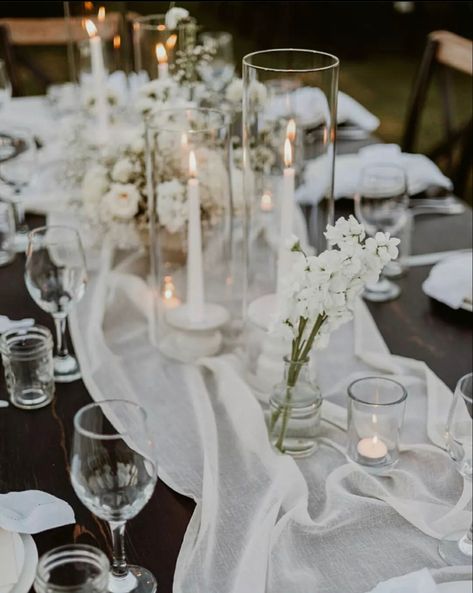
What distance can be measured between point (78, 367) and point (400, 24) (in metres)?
5.50

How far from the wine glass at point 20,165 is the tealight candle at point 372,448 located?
88 cm

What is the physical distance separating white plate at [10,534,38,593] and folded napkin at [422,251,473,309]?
0.80 m

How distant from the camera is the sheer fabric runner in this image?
978 millimetres

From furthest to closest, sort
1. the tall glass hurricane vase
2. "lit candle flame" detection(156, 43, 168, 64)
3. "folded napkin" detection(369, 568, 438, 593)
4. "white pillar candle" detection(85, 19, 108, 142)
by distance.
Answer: "white pillar candle" detection(85, 19, 108, 142)
"lit candle flame" detection(156, 43, 168, 64)
the tall glass hurricane vase
"folded napkin" detection(369, 568, 438, 593)

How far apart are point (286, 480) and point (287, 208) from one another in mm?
404

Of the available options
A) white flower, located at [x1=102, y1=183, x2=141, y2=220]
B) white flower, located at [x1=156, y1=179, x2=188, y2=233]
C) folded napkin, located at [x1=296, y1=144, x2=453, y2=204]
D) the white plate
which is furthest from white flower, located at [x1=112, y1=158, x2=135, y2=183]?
the white plate

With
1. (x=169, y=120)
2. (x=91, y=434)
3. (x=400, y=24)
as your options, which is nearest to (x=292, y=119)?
(x=169, y=120)

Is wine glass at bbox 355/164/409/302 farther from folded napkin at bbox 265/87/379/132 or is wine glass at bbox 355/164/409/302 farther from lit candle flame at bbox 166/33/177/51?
lit candle flame at bbox 166/33/177/51

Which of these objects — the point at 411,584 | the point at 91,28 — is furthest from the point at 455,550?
the point at 91,28

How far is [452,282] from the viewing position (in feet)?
5.01

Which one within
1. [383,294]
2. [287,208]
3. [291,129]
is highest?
[291,129]

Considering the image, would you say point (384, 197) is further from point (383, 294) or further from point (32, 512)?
point (32, 512)

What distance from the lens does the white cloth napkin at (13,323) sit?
144 centimetres

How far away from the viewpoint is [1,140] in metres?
1.75
